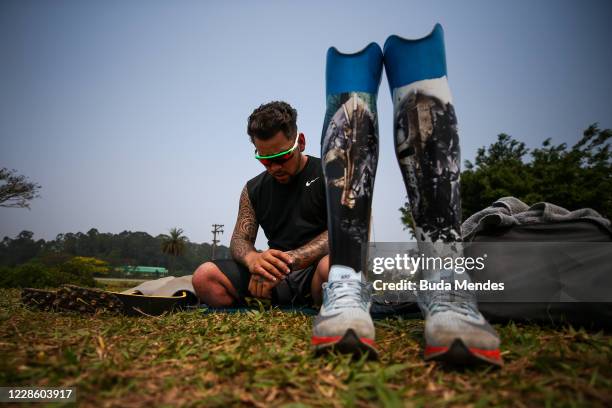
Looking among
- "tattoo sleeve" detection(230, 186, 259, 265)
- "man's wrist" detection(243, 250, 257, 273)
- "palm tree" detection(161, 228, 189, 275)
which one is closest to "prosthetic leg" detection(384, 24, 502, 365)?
"man's wrist" detection(243, 250, 257, 273)

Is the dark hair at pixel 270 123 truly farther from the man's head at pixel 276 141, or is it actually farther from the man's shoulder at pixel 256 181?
the man's shoulder at pixel 256 181

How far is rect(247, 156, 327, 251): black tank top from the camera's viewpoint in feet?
9.41

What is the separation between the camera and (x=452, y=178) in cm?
143

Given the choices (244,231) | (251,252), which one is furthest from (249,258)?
(244,231)

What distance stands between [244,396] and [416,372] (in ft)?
1.88

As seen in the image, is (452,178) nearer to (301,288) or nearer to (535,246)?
(535,246)

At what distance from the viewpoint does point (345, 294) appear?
4.28ft

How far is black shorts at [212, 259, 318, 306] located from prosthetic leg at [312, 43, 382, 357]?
52.4 inches

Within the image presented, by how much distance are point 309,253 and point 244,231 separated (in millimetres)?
791

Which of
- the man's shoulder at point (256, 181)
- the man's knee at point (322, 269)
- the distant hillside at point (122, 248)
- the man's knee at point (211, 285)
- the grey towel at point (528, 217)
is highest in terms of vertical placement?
the man's shoulder at point (256, 181)

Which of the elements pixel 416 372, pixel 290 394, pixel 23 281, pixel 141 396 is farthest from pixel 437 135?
pixel 23 281

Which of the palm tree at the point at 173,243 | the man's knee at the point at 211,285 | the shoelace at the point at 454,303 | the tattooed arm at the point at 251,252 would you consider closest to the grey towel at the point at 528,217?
the shoelace at the point at 454,303

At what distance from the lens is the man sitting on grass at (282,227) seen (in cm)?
272

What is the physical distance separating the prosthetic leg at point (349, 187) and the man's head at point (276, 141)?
1143 millimetres
